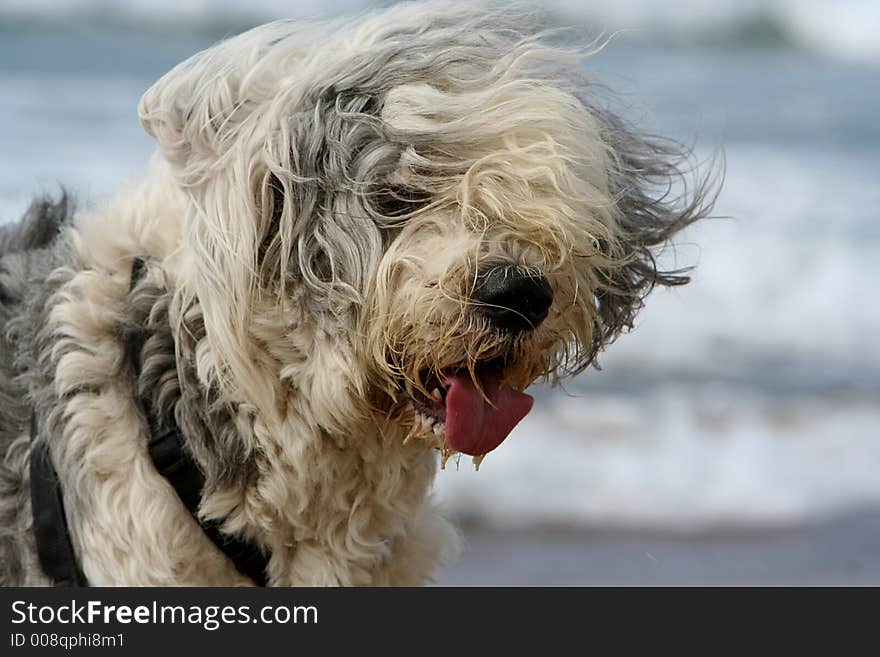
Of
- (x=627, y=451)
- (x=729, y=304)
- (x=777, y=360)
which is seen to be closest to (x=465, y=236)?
(x=627, y=451)

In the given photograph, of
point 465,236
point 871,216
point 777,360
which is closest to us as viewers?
point 465,236

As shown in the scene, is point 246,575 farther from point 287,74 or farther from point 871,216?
point 871,216

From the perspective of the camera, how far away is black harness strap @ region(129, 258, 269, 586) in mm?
3146

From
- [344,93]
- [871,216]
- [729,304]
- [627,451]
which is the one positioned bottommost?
[344,93]

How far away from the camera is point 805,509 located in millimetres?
6199

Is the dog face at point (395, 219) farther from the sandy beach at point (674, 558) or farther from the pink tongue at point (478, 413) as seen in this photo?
the sandy beach at point (674, 558)

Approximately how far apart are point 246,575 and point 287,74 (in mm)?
1319

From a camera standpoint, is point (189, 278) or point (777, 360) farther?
point (777, 360)

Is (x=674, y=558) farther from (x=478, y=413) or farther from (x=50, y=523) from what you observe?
(x=50, y=523)

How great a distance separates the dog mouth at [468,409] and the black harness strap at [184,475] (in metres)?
0.57

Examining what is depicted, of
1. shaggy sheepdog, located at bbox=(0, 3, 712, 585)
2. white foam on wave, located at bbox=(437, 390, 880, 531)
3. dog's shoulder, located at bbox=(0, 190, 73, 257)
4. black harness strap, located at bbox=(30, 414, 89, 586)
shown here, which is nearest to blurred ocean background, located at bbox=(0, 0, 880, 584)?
white foam on wave, located at bbox=(437, 390, 880, 531)

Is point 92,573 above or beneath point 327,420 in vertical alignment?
beneath

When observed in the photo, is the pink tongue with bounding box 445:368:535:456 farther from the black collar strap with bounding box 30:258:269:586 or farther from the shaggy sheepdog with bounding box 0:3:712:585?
the black collar strap with bounding box 30:258:269:586

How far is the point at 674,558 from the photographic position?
5.70 metres
